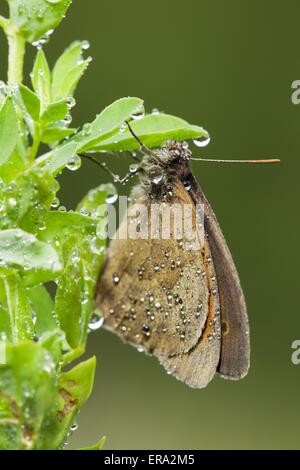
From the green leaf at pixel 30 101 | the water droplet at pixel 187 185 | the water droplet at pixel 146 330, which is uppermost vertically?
the water droplet at pixel 187 185

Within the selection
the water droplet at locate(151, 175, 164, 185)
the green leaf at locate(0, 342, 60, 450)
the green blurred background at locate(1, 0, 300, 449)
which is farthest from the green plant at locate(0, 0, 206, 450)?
the green blurred background at locate(1, 0, 300, 449)

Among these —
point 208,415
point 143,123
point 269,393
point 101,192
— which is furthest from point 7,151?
point 269,393

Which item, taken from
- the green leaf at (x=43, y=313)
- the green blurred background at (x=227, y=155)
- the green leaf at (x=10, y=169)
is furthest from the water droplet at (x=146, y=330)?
the green blurred background at (x=227, y=155)

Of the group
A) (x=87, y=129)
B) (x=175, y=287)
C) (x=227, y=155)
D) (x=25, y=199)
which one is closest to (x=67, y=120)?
(x=87, y=129)

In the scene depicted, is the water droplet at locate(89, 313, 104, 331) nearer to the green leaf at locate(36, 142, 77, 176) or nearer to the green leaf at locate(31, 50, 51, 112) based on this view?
the green leaf at locate(36, 142, 77, 176)

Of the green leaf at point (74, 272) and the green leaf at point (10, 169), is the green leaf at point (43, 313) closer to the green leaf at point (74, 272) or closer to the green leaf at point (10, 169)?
the green leaf at point (74, 272)
